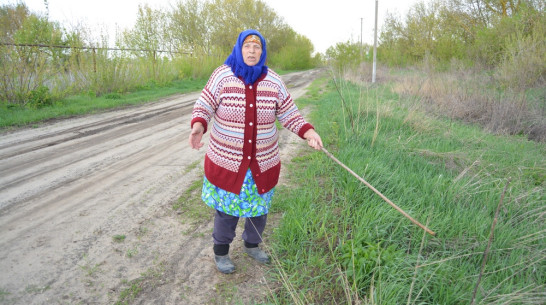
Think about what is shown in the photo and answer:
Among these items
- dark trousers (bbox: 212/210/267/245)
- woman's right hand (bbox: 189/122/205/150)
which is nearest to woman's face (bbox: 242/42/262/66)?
woman's right hand (bbox: 189/122/205/150)

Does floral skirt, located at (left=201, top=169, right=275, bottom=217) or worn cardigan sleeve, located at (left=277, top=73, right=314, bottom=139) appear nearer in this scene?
floral skirt, located at (left=201, top=169, right=275, bottom=217)

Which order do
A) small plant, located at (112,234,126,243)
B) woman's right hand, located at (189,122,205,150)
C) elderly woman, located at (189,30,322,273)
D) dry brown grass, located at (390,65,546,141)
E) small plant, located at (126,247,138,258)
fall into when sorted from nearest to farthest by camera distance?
woman's right hand, located at (189,122,205,150) < elderly woman, located at (189,30,322,273) < small plant, located at (126,247,138,258) < small plant, located at (112,234,126,243) < dry brown grass, located at (390,65,546,141)

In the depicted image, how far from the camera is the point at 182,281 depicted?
245 centimetres

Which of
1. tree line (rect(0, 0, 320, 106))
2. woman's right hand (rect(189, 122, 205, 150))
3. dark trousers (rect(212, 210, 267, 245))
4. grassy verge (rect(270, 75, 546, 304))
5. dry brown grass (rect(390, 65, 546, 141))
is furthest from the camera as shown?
tree line (rect(0, 0, 320, 106))

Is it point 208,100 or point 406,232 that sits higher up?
point 208,100

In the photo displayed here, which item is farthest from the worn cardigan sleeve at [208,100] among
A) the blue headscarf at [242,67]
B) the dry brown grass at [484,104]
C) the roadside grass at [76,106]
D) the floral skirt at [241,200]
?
the roadside grass at [76,106]

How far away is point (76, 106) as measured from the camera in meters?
8.77

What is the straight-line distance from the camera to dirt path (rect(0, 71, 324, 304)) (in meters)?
2.34

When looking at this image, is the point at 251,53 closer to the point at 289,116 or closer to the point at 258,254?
the point at 289,116

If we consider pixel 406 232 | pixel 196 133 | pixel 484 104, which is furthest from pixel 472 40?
pixel 196 133

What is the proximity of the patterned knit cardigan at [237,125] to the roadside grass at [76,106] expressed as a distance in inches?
265

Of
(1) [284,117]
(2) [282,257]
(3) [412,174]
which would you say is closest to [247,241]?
(2) [282,257]

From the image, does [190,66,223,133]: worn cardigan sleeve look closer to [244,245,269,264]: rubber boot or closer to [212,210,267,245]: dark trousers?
[212,210,267,245]: dark trousers

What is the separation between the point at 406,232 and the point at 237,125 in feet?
5.50
